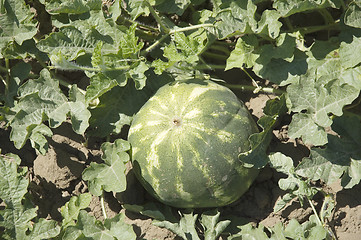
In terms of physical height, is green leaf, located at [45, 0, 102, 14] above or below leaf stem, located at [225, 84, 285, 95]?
above

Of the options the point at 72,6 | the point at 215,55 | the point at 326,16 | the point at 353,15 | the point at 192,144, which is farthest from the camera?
the point at 215,55

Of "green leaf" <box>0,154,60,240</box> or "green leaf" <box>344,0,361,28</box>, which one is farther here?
"green leaf" <box>0,154,60,240</box>

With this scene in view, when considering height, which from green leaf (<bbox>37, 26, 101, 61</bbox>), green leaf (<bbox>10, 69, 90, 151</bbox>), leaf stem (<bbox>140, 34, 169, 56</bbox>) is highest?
green leaf (<bbox>37, 26, 101, 61</bbox>)

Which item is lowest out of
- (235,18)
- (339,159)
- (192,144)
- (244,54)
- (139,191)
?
(139,191)

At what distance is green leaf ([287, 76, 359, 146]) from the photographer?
3.44 meters

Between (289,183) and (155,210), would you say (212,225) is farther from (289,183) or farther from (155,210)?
(289,183)

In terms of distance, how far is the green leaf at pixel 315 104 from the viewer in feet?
11.3

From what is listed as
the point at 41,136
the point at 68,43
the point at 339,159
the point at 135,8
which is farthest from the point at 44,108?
the point at 339,159

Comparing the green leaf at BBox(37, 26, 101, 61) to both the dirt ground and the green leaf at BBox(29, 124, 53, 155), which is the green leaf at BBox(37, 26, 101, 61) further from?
the dirt ground

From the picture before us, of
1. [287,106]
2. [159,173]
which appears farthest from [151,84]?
[287,106]

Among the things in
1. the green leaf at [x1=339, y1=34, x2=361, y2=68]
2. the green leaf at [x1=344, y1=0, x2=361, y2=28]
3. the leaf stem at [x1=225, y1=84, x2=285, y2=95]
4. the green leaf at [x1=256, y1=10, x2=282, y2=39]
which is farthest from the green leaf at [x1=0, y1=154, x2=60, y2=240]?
the green leaf at [x1=344, y1=0, x2=361, y2=28]

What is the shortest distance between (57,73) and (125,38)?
2.92 ft

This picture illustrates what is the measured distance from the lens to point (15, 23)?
12.8 ft

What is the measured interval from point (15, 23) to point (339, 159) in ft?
7.98
